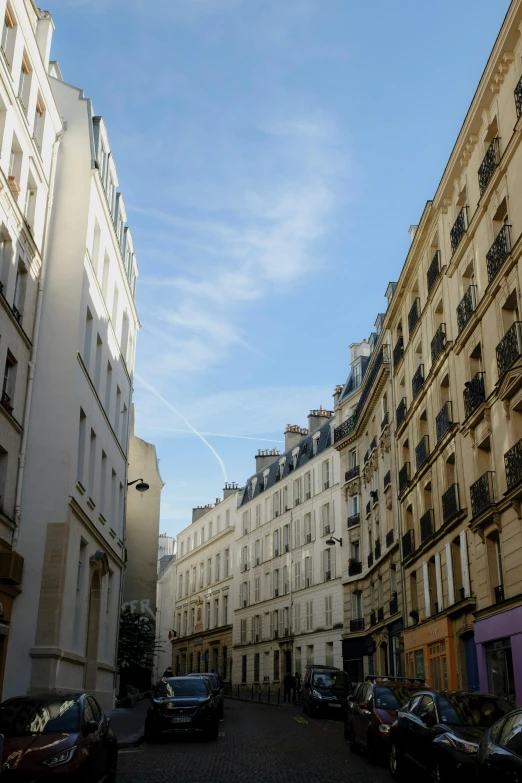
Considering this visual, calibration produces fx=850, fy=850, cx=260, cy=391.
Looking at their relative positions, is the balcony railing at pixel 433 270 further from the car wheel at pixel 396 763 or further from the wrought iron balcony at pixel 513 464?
the car wheel at pixel 396 763

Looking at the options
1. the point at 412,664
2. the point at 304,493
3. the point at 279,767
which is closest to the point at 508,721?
the point at 279,767

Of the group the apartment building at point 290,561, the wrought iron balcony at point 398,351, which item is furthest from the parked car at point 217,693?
the apartment building at point 290,561

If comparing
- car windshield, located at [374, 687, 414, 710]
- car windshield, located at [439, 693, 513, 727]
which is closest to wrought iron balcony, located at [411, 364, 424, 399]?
car windshield, located at [374, 687, 414, 710]

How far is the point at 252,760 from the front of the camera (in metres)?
15.3

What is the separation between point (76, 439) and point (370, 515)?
21060 millimetres

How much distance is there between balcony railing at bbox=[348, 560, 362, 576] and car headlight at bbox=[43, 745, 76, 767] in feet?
112

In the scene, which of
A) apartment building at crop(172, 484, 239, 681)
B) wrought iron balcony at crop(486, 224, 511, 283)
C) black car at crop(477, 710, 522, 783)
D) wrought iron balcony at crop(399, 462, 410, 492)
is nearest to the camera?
black car at crop(477, 710, 522, 783)

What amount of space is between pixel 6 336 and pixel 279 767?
10.9m

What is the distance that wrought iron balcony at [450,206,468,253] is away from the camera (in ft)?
81.3

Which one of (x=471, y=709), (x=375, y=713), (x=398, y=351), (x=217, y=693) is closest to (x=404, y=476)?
(x=398, y=351)

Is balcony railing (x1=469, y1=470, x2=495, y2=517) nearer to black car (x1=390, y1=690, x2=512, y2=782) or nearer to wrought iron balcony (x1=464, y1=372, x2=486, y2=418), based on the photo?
wrought iron balcony (x1=464, y1=372, x2=486, y2=418)

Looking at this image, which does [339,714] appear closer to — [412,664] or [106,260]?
[412,664]

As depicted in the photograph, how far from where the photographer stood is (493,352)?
2136cm

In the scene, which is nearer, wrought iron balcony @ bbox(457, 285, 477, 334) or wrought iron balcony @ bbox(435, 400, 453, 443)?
wrought iron balcony @ bbox(457, 285, 477, 334)
